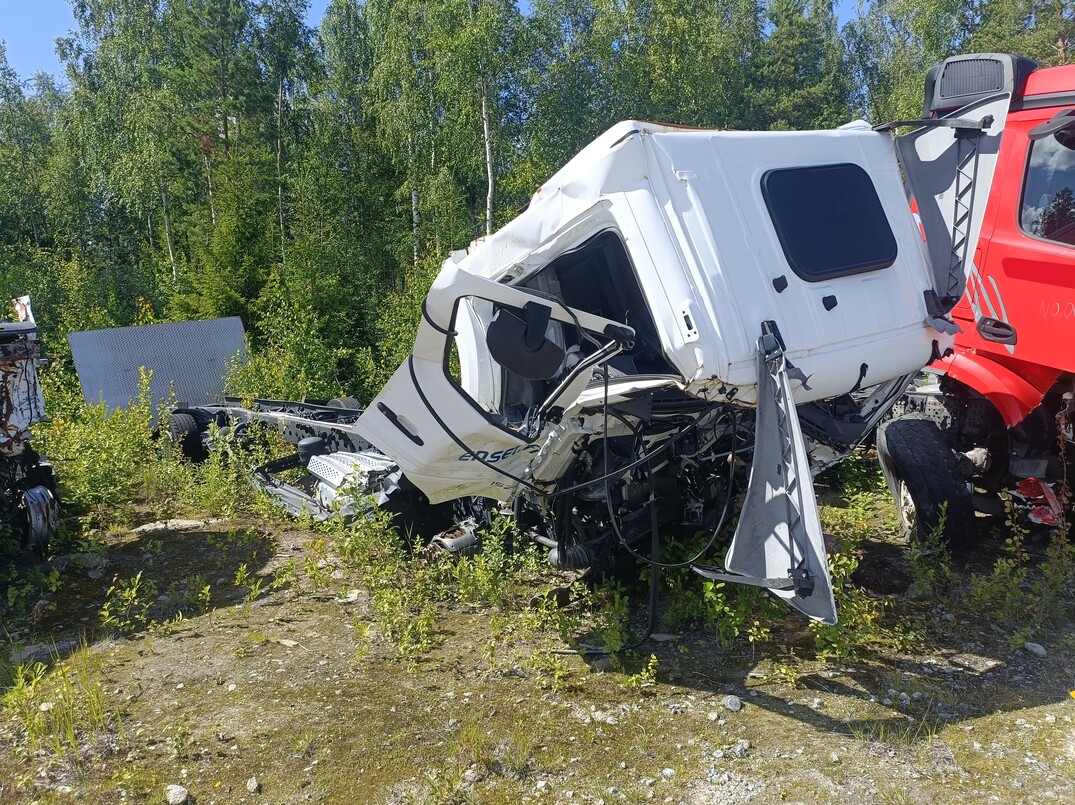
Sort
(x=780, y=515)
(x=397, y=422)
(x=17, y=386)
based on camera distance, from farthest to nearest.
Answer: (x=17, y=386), (x=397, y=422), (x=780, y=515)

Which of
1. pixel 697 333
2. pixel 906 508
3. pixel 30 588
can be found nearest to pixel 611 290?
pixel 697 333

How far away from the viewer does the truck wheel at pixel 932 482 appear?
16.4 ft

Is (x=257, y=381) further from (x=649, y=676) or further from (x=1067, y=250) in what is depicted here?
(x=1067, y=250)

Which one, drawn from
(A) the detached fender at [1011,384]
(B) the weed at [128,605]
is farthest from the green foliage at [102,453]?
(A) the detached fender at [1011,384]

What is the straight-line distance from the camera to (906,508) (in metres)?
5.39

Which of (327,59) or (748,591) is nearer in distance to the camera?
(748,591)


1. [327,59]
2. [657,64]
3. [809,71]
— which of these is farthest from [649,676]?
[809,71]

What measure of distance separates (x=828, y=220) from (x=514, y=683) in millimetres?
2775

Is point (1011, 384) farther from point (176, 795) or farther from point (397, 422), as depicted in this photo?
point (176, 795)

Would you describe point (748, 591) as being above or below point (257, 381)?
below

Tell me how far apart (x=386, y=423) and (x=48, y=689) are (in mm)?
2111

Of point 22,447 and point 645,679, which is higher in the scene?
point 22,447

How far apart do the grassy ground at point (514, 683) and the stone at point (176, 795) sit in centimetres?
4

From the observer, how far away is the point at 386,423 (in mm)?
4312
